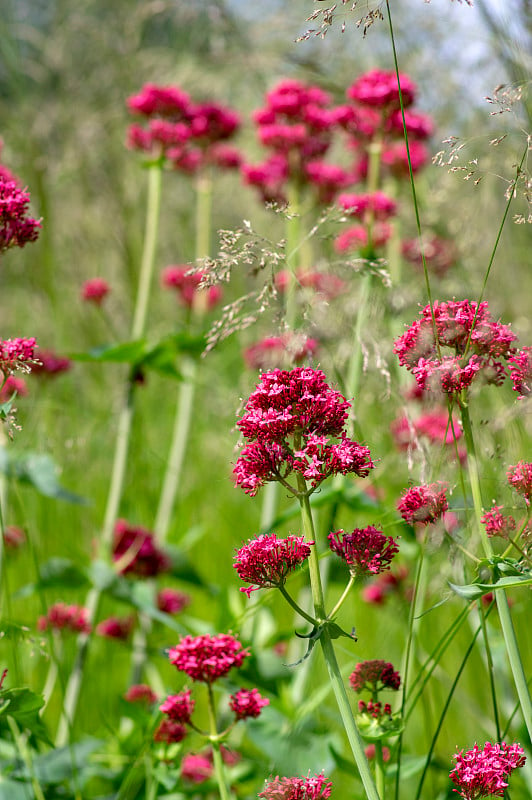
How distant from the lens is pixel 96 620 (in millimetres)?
2219

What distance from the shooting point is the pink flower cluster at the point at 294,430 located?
0.99 metres

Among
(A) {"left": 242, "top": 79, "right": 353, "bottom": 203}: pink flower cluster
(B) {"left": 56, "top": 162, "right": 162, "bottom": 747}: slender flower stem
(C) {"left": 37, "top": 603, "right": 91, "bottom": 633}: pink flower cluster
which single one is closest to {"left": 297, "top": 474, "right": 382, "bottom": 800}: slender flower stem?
(B) {"left": 56, "top": 162, "right": 162, "bottom": 747}: slender flower stem

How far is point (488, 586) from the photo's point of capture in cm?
97

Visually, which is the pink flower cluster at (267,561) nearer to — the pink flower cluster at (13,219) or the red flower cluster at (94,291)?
the pink flower cluster at (13,219)

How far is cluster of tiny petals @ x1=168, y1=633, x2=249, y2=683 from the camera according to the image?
117cm

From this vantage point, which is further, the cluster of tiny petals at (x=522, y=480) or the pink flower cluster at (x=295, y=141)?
the pink flower cluster at (x=295, y=141)

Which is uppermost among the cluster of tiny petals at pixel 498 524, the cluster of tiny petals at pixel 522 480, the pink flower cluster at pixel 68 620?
the pink flower cluster at pixel 68 620

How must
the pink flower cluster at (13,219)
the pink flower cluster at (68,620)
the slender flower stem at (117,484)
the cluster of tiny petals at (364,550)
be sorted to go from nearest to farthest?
the cluster of tiny petals at (364,550)
the pink flower cluster at (13,219)
the slender flower stem at (117,484)
the pink flower cluster at (68,620)

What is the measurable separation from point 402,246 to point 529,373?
2.48 meters

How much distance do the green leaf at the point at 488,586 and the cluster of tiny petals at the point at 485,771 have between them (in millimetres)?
174

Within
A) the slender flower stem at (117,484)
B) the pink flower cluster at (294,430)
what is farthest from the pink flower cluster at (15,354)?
the slender flower stem at (117,484)

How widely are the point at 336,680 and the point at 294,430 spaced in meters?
0.29

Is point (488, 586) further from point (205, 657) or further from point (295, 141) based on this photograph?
point (295, 141)

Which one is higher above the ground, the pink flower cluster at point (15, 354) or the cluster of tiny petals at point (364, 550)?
the pink flower cluster at point (15, 354)
